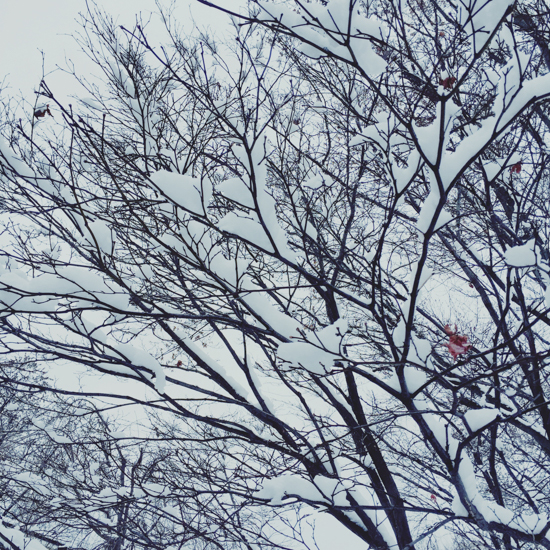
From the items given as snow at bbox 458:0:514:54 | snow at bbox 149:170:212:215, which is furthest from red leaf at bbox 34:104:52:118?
snow at bbox 458:0:514:54

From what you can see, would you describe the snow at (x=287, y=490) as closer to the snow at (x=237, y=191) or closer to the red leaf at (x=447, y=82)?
the snow at (x=237, y=191)

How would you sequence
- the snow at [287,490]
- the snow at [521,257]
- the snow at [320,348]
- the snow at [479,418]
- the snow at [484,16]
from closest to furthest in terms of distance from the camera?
the snow at [484,16] → the snow at [521,257] → the snow at [320,348] → the snow at [479,418] → the snow at [287,490]

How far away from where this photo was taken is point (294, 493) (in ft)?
7.04

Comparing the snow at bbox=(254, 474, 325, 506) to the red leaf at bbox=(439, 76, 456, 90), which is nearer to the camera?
the red leaf at bbox=(439, 76, 456, 90)

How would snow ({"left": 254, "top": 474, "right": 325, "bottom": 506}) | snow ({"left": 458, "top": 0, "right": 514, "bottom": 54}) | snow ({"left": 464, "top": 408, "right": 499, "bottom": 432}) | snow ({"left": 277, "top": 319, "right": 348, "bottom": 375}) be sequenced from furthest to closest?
1. snow ({"left": 254, "top": 474, "right": 325, "bottom": 506})
2. snow ({"left": 464, "top": 408, "right": 499, "bottom": 432})
3. snow ({"left": 277, "top": 319, "right": 348, "bottom": 375})
4. snow ({"left": 458, "top": 0, "right": 514, "bottom": 54})

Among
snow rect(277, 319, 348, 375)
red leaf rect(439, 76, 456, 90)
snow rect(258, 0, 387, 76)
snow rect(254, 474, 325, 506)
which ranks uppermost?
red leaf rect(439, 76, 456, 90)

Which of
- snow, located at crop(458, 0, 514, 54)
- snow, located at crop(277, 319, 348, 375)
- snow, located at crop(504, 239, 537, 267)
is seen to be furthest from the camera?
snow, located at crop(277, 319, 348, 375)

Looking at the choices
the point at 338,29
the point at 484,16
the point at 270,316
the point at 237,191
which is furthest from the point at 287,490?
the point at 484,16

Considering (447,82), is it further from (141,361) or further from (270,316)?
(141,361)

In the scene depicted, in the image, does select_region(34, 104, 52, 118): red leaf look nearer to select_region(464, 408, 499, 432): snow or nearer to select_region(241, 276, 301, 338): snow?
select_region(241, 276, 301, 338): snow

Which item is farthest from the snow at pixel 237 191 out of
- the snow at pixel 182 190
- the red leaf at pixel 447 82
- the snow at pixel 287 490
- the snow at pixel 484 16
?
the snow at pixel 287 490

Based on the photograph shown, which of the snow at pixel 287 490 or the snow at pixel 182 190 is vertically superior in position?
the snow at pixel 182 190

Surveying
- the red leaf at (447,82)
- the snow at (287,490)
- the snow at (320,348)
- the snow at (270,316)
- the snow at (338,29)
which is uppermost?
the red leaf at (447,82)

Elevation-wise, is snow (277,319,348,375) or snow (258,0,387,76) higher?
snow (258,0,387,76)
